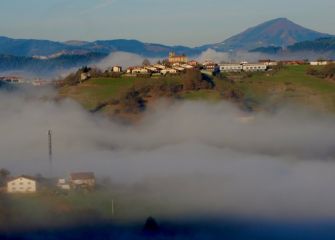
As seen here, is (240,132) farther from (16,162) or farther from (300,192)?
(300,192)

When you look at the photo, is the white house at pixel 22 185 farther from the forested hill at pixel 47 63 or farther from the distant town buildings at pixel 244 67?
the forested hill at pixel 47 63

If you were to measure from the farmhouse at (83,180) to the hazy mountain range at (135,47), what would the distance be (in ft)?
208

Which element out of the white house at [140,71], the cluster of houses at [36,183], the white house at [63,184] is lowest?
the white house at [63,184]

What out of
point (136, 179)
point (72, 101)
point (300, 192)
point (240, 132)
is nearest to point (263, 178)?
point (300, 192)

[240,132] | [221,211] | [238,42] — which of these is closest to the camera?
[221,211]

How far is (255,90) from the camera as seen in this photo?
3419cm

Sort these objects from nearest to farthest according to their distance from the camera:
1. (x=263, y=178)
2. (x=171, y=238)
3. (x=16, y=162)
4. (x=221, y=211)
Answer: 1. (x=171, y=238)
2. (x=221, y=211)
3. (x=263, y=178)
4. (x=16, y=162)

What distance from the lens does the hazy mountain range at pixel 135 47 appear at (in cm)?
8775

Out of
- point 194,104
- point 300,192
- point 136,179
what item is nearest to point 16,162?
point 136,179

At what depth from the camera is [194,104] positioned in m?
31.6

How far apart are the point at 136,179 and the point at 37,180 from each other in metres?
2.31

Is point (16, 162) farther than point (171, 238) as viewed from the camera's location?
Yes

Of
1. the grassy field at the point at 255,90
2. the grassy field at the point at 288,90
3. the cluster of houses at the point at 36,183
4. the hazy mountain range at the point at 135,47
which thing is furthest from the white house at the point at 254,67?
the hazy mountain range at the point at 135,47

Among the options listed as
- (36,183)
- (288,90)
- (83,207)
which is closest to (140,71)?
(288,90)
